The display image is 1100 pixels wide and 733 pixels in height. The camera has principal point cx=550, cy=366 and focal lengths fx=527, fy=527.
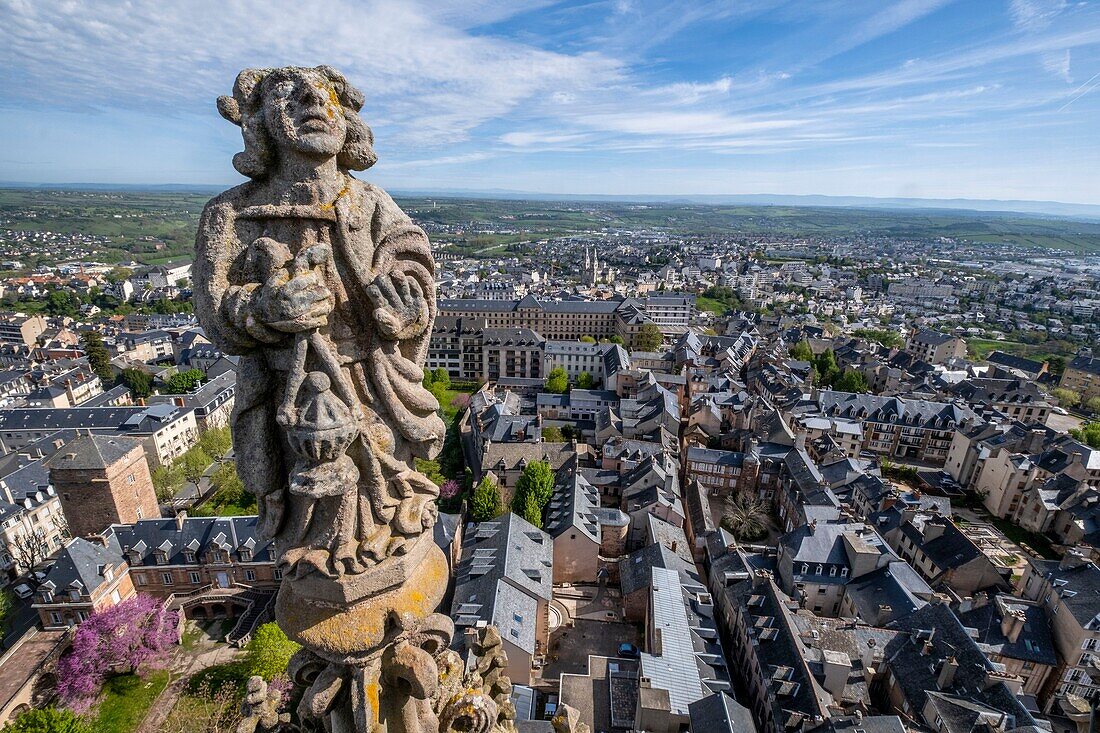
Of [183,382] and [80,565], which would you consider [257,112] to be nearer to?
[80,565]

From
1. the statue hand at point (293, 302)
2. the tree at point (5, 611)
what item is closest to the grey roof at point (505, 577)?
the statue hand at point (293, 302)

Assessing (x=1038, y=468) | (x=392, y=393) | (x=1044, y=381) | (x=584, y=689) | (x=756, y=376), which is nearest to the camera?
(x=392, y=393)

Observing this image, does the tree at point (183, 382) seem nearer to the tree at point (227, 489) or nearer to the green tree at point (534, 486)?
the tree at point (227, 489)

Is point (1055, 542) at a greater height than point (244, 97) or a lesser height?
lesser

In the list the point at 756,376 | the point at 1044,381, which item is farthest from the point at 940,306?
the point at 756,376

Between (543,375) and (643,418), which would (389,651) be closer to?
(643,418)

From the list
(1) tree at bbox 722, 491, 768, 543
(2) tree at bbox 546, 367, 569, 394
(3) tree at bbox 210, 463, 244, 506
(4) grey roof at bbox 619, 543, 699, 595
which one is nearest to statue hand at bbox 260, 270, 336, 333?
(4) grey roof at bbox 619, 543, 699, 595

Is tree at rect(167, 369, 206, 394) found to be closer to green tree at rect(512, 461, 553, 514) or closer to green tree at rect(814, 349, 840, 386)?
green tree at rect(512, 461, 553, 514)
